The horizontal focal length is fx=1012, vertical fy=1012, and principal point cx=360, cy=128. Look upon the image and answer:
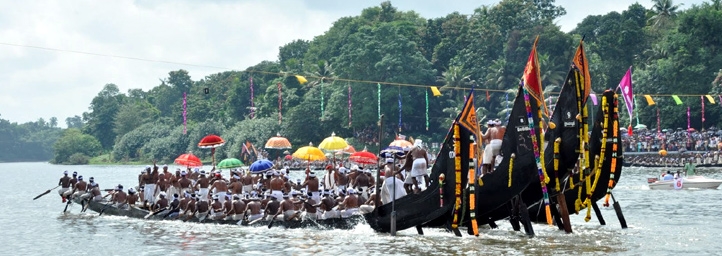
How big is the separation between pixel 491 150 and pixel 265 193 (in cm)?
768

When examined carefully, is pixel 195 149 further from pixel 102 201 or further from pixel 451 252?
pixel 451 252

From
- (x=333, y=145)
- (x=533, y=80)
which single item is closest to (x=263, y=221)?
(x=533, y=80)

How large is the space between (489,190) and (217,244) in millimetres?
7897

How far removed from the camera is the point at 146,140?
133 m

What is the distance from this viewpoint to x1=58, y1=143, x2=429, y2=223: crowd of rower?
2716 cm

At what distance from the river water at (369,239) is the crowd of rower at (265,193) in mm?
550

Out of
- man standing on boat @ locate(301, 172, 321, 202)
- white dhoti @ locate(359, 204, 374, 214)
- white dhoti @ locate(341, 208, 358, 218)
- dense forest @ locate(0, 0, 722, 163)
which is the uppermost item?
dense forest @ locate(0, 0, 722, 163)

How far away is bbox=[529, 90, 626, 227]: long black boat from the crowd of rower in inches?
153

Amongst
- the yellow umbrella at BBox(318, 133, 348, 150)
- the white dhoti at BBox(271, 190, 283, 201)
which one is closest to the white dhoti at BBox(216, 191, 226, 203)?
the white dhoti at BBox(271, 190, 283, 201)

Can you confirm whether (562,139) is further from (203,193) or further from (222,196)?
(203,193)

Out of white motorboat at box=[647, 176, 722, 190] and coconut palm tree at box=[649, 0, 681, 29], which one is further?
coconut palm tree at box=[649, 0, 681, 29]

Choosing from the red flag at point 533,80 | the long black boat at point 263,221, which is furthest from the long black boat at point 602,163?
the long black boat at point 263,221

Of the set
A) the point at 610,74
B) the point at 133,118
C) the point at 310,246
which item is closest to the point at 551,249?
the point at 310,246

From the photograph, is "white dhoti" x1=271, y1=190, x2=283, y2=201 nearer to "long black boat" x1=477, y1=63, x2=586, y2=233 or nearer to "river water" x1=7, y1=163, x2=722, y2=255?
"river water" x1=7, y1=163, x2=722, y2=255
